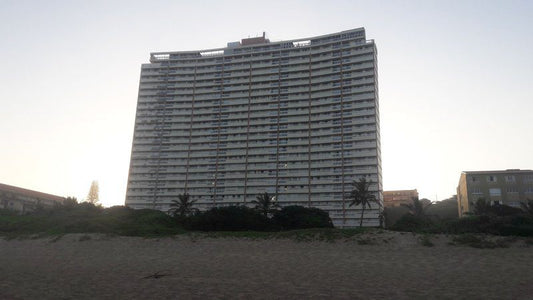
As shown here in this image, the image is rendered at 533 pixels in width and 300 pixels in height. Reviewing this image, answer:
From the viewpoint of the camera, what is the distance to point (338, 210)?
112 m

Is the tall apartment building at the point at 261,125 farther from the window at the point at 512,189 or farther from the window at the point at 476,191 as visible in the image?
the window at the point at 512,189

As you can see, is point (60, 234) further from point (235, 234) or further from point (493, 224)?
point (493, 224)

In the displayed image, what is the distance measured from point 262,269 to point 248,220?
3499 centimetres

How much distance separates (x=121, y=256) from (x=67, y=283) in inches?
551

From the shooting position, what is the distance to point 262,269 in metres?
29.4

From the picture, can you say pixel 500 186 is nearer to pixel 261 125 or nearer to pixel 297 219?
pixel 297 219

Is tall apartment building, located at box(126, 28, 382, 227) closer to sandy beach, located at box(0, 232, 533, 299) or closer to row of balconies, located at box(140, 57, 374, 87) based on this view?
row of balconies, located at box(140, 57, 374, 87)

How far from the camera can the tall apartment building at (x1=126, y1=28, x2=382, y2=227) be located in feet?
385

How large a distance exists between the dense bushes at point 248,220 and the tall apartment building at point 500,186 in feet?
143

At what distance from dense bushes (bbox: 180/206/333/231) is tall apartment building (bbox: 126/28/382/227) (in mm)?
39692

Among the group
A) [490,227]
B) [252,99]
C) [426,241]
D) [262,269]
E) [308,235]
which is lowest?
[262,269]

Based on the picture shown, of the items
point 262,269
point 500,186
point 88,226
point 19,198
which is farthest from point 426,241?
point 19,198

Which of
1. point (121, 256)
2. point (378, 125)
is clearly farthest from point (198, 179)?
point (121, 256)

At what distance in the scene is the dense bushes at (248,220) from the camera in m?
61.5
